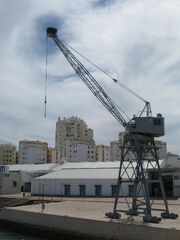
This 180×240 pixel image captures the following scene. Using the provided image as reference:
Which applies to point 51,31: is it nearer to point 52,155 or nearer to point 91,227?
point 91,227

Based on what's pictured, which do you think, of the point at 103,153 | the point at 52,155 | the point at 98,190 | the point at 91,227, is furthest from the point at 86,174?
the point at 103,153

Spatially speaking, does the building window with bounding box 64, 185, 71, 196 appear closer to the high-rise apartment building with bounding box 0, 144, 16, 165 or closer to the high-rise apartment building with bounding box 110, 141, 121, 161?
the high-rise apartment building with bounding box 0, 144, 16, 165

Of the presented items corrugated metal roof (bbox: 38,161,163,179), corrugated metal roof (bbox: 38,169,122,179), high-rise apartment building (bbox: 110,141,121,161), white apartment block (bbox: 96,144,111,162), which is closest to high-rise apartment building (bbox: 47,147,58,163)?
white apartment block (bbox: 96,144,111,162)

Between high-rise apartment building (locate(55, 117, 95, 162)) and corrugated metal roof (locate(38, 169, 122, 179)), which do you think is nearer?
corrugated metal roof (locate(38, 169, 122, 179))

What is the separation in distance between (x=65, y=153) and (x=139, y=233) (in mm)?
130979

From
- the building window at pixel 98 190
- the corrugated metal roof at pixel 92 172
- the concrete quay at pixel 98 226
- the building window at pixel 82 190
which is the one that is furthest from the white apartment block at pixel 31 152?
the concrete quay at pixel 98 226

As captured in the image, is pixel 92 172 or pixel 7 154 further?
pixel 7 154

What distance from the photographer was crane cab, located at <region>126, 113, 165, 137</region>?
31547 mm

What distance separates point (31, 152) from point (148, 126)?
136 meters

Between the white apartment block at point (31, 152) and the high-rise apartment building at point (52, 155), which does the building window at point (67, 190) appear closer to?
the white apartment block at point (31, 152)

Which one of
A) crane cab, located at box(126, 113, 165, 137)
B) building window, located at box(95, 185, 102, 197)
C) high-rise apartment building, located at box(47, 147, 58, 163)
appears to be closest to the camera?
crane cab, located at box(126, 113, 165, 137)

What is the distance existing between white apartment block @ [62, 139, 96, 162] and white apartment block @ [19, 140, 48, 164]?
1553 cm

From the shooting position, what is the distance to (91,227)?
28.2 meters

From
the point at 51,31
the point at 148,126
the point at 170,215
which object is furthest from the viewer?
the point at 51,31
